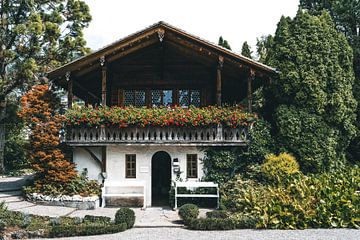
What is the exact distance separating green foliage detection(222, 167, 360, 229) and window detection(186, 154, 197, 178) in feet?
10.2

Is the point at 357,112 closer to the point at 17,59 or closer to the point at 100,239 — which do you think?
the point at 100,239

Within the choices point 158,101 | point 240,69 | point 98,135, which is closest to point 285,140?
point 240,69

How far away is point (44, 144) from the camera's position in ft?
47.7

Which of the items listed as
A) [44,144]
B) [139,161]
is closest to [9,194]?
[44,144]

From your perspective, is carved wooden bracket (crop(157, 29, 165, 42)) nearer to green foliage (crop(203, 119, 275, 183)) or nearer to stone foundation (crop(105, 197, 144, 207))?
green foliage (crop(203, 119, 275, 183))

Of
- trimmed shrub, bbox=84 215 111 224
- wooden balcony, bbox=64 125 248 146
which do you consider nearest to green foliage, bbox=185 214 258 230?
trimmed shrub, bbox=84 215 111 224

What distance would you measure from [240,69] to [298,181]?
706cm

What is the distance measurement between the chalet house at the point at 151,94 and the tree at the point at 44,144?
0.80 m

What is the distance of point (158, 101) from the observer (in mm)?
18531

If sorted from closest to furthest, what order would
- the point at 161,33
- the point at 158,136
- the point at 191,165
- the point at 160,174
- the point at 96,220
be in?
the point at 96,220, the point at 158,136, the point at 161,33, the point at 191,165, the point at 160,174

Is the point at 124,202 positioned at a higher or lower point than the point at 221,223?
higher

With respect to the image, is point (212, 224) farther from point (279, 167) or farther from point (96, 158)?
point (96, 158)

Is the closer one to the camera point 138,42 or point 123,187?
point 123,187

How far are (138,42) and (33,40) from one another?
40.8 feet
